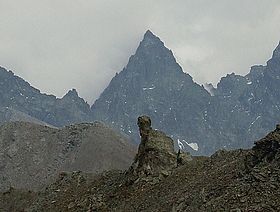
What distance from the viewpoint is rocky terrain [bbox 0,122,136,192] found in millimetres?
161000

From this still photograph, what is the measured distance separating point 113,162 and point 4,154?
107 ft

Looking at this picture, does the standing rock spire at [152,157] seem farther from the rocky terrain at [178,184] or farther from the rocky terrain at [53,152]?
the rocky terrain at [53,152]

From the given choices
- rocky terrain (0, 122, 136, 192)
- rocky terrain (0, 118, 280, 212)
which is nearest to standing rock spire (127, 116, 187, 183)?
rocky terrain (0, 118, 280, 212)

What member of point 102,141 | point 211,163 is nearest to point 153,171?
point 211,163

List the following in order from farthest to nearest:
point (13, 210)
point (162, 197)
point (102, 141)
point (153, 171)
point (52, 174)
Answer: point (102, 141) < point (52, 174) < point (13, 210) < point (153, 171) < point (162, 197)

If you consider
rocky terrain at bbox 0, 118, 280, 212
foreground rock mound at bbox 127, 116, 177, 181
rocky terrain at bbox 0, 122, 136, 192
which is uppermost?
rocky terrain at bbox 0, 122, 136, 192

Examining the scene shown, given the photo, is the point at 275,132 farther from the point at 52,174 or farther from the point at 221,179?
the point at 52,174

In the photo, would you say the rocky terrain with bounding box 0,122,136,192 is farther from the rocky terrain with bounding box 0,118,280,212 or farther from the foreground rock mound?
the foreground rock mound

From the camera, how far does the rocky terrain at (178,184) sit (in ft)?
97.1

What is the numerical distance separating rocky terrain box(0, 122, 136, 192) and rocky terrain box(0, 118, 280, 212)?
10857 cm

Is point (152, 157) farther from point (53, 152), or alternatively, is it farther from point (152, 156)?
point (53, 152)

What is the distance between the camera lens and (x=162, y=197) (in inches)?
1435

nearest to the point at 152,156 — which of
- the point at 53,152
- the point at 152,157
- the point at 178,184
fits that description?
the point at 152,157

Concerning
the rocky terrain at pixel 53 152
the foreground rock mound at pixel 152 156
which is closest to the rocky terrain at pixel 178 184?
the foreground rock mound at pixel 152 156
